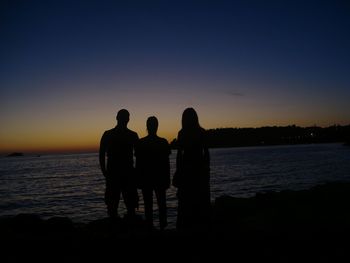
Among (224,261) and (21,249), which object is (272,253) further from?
(21,249)

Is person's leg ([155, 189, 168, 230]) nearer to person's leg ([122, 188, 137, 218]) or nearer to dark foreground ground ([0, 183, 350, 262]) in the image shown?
person's leg ([122, 188, 137, 218])


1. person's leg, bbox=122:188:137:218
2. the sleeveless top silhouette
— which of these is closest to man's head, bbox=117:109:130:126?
the sleeveless top silhouette

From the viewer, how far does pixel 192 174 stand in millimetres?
5957

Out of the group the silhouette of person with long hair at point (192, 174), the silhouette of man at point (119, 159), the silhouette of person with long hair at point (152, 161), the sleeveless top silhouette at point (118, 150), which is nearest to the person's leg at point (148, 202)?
the silhouette of person with long hair at point (152, 161)

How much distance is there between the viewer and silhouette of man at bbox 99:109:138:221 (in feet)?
21.1

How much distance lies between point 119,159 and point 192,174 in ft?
5.27

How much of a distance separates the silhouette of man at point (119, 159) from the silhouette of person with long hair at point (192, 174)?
1.11 m

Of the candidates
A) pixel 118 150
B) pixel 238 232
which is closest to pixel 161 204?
pixel 118 150

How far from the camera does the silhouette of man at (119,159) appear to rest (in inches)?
253

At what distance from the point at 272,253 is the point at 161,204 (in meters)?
2.81

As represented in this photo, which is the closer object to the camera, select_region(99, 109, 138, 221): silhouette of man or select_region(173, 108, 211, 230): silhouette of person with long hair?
select_region(173, 108, 211, 230): silhouette of person with long hair

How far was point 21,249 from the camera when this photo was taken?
481cm

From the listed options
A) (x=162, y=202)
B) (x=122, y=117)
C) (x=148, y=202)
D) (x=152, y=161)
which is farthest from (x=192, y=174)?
(x=122, y=117)

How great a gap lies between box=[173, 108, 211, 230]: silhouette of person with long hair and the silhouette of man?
1.11 metres
